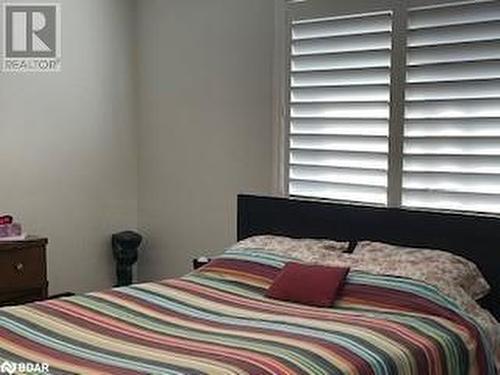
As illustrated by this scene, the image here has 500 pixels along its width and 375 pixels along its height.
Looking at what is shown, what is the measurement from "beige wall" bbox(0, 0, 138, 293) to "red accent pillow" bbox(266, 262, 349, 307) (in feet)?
6.84

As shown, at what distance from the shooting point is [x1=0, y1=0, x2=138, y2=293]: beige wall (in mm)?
4457

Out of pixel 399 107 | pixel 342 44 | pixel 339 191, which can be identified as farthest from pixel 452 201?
pixel 342 44

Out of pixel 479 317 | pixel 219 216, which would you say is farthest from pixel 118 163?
pixel 479 317

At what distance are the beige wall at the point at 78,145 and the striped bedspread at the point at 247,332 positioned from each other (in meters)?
1.65

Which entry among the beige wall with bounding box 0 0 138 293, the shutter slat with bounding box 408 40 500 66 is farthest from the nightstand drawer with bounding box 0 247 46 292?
the shutter slat with bounding box 408 40 500 66

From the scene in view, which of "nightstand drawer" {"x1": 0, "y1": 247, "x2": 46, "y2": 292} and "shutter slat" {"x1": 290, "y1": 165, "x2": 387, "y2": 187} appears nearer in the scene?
"shutter slat" {"x1": 290, "y1": 165, "x2": 387, "y2": 187}

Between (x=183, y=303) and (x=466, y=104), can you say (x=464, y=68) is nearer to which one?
(x=466, y=104)

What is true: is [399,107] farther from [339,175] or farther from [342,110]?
[339,175]

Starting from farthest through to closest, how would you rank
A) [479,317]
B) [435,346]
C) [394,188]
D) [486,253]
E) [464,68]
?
[394,188] < [464,68] < [486,253] < [479,317] < [435,346]

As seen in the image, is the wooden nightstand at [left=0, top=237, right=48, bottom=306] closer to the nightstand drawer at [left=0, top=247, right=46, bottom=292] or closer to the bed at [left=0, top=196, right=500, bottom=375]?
the nightstand drawer at [left=0, top=247, right=46, bottom=292]

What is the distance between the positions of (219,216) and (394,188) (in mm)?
1333

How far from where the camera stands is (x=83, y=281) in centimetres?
487

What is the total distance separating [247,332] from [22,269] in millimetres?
→ 2033

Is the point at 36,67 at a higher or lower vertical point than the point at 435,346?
higher
